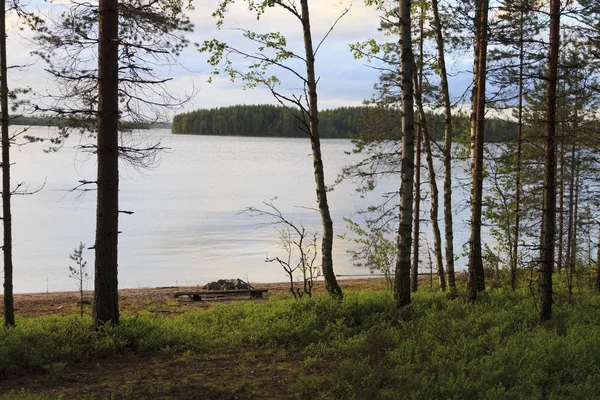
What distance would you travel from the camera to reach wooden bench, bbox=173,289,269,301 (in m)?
18.4

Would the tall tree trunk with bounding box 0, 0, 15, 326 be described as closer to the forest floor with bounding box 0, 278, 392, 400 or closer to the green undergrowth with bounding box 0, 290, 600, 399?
the green undergrowth with bounding box 0, 290, 600, 399

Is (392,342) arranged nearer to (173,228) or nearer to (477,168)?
(477,168)

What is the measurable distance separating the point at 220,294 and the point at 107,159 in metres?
10.6

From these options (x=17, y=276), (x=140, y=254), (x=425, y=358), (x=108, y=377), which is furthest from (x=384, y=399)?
(x=140, y=254)

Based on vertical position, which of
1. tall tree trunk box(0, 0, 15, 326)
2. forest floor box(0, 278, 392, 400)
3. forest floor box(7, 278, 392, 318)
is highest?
tall tree trunk box(0, 0, 15, 326)

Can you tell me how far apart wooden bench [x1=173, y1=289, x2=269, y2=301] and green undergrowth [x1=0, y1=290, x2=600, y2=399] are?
619 centimetres

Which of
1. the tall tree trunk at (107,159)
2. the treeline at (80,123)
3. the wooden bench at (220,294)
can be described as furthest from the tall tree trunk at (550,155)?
the wooden bench at (220,294)

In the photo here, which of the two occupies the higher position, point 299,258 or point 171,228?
point 171,228

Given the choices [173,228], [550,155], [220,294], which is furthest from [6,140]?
[173,228]

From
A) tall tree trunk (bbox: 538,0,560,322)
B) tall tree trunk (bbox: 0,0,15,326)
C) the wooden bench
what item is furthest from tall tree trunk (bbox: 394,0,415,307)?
the wooden bench

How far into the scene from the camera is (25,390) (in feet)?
23.4

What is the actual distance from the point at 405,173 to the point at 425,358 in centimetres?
387

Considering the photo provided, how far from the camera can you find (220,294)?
19219 millimetres

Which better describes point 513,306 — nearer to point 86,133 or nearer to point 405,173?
point 405,173
